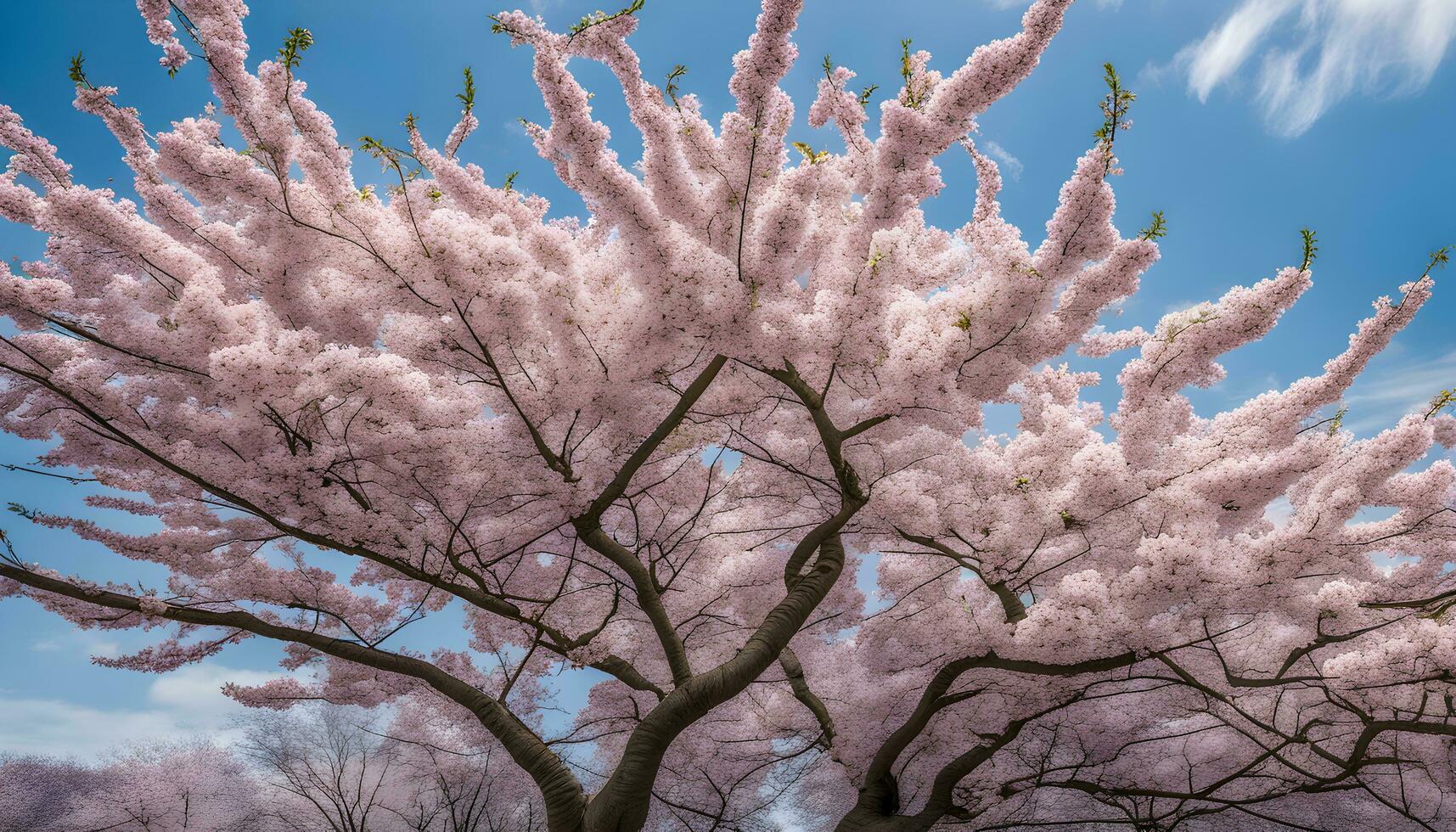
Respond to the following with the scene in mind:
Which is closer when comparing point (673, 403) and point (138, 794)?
point (673, 403)

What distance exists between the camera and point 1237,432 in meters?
5.46

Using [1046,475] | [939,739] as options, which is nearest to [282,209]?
[1046,475]

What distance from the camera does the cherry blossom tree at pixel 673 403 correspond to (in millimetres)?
4449

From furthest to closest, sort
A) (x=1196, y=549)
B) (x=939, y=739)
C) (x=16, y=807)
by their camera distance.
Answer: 1. (x=16, y=807)
2. (x=939, y=739)
3. (x=1196, y=549)

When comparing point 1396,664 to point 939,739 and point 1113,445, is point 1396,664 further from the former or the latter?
point 939,739

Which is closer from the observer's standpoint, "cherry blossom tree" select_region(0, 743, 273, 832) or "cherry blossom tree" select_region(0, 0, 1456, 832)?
"cherry blossom tree" select_region(0, 0, 1456, 832)

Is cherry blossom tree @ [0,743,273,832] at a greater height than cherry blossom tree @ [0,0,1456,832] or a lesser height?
lesser

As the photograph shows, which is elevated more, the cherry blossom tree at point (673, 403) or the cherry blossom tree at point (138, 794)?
the cherry blossom tree at point (673, 403)

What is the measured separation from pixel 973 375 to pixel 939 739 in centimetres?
502

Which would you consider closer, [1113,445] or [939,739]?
[1113,445]

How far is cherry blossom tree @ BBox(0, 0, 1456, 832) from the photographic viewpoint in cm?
445

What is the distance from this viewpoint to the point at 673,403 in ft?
19.7

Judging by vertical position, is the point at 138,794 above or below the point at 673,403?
below

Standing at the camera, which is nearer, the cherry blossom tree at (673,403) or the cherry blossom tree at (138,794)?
the cherry blossom tree at (673,403)
